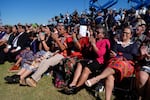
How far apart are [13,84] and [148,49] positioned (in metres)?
3.42

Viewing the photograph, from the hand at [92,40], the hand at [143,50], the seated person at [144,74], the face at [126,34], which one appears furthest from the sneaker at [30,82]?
the hand at [143,50]

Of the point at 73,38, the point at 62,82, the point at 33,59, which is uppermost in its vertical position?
the point at 73,38

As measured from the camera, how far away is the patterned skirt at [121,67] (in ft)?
18.3

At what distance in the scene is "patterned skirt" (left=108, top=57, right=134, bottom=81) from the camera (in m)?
5.58

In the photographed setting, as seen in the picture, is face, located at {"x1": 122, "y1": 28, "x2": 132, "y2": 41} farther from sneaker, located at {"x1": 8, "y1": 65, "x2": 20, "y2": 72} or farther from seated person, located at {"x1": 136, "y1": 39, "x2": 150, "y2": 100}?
sneaker, located at {"x1": 8, "y1": 65, "x2": 20, "y2": 72}

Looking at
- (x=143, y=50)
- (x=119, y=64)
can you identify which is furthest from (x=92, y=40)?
(x=143, y=50)

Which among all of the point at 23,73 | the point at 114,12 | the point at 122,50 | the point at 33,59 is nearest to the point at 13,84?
the point at 23,73

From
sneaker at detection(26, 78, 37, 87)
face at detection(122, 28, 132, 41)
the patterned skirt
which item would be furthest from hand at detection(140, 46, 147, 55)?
sneaker at detection(26, 78, 37, 87)

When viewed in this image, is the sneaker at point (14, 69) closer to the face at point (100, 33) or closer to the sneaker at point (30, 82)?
the sneaker at point (30, 82)

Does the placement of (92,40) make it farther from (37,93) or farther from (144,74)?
(37,93)

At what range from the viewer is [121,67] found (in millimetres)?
5590

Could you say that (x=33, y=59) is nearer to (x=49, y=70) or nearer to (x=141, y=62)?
(x=49, y=70)

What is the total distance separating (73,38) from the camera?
23.2ft

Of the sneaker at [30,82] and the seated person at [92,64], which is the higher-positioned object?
the seated person at [92,64]
